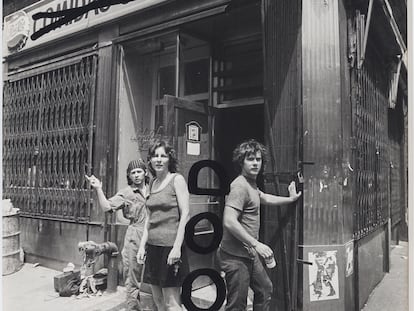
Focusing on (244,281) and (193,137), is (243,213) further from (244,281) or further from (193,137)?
(193,137)

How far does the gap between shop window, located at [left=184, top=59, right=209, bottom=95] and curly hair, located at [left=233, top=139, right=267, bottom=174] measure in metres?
1.23

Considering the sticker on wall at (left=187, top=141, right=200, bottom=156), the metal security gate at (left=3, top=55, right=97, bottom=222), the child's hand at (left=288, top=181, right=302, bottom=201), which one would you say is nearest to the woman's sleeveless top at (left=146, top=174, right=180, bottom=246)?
the sticker on wall at (left=187, top=141, right=200, bottom=156)

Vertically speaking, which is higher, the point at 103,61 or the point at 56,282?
the point at 103,61

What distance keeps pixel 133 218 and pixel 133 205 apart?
143 mm

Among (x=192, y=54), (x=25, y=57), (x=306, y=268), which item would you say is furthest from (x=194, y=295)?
(x=25, y=57)

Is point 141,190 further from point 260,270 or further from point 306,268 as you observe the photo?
point 306,268

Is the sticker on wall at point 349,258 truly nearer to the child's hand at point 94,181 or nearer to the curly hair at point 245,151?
the curly hair at point 245,151

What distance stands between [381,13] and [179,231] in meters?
2.66

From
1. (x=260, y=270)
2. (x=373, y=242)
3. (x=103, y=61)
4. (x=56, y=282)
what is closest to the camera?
(x=260, y=270)

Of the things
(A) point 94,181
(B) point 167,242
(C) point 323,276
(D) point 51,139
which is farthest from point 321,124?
(D) point 51,139

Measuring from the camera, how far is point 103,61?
4.63m

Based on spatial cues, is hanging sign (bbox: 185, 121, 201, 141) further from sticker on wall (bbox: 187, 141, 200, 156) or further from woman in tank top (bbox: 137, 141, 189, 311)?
woman in tank top (bbox: 137, 141, 189, 311)

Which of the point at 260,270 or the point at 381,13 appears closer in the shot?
the point at 260,270

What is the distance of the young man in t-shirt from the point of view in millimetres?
2932
